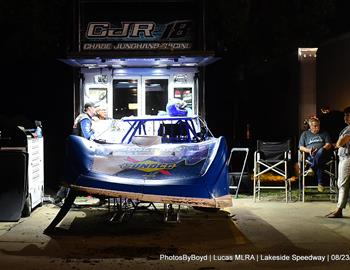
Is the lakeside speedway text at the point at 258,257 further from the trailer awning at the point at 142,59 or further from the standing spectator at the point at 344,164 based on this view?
the trailer awning at the point at 142,59

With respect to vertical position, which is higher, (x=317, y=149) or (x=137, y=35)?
(x=137, y=35)

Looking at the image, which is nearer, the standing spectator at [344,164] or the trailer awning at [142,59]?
the standing spectator at [344,164]

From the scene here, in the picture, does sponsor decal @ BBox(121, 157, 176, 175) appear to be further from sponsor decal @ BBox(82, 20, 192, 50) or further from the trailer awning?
sponsor decal @ BBox(82, 20, 192, 50)

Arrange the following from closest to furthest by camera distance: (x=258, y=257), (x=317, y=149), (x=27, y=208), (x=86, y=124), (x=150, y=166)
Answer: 1. (x=258, y=257)
2. (x=150, y=166)
3. (x=27, y=208)
4. (x=86, y=124)
5. (x=317, y=149)

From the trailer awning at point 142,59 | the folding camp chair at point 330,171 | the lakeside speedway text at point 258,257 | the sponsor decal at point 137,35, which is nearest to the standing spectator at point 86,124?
the trailer awning at point 142,59

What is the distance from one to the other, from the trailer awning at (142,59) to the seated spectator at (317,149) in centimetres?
237

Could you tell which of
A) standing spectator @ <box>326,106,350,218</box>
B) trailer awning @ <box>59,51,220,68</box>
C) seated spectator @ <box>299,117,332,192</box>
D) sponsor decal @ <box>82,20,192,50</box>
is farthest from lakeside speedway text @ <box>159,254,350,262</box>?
sponsor decal @ <box>82,20,192,50</box>

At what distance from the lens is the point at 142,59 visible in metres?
11.5

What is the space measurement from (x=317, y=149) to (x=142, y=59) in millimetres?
3812

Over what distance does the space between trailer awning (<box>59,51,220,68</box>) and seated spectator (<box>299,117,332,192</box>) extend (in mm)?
2369

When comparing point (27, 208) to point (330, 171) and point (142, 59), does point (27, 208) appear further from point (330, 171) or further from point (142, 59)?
point (330, 171)

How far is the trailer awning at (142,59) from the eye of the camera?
440 inches

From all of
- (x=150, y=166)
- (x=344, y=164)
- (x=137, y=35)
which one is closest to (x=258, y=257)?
(x=150, y=166)

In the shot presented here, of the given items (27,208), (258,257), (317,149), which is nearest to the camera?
(258,257)
